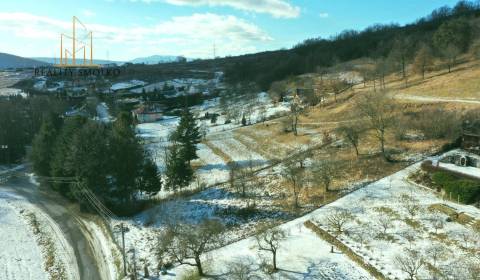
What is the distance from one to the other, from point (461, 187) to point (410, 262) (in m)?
9.66

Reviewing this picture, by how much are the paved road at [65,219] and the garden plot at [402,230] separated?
1678 centimetres

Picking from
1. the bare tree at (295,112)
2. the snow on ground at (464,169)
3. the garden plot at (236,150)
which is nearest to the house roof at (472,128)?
the snow on ground at (464,169)

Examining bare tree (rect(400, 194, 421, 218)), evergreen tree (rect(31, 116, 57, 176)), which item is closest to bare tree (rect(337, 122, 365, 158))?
bare tree (rect(400, 194, 421, 218))

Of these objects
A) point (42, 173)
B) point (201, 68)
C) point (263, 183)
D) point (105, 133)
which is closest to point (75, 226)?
point (105, 133)

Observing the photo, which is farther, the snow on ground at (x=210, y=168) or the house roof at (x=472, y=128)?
the snow on ground at (x=210, y=168)

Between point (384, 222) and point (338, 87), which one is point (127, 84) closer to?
point (338, 87)

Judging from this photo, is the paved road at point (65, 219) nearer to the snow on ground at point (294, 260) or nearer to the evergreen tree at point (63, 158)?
the evergreen tree at point (63, 158)

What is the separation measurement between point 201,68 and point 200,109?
102m

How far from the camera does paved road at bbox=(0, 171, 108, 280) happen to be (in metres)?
27.0

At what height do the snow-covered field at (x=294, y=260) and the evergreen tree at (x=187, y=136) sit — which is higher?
the evergreen tree at (x=187, y=136)

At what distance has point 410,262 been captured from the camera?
803 inches

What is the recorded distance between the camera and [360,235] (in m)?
24.5

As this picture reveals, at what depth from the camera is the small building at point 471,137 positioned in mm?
33531

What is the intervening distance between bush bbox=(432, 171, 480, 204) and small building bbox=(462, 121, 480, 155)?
646 cm
